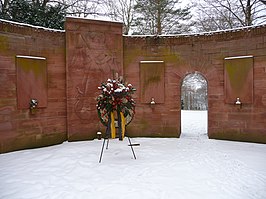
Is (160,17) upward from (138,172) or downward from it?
A: upward

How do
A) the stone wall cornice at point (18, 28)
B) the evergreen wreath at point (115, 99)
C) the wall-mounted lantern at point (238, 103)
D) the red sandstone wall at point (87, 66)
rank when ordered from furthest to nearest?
the red sandstone wall at point (87, 66)
the wall-mounted lantern at point (238, 103)
the stone wall cornice at point (18, 28)
the evergreen wreath at point (115, 99)

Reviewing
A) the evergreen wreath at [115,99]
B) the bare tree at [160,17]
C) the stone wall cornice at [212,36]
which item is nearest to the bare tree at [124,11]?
the bare tree at [160,17]

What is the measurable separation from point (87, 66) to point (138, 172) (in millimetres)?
4119

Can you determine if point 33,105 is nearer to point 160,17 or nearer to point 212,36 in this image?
point 212,36

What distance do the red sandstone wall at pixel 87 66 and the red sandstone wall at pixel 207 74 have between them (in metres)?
0.65

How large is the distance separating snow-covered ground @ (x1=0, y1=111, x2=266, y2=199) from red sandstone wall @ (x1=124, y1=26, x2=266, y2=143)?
0.79 meters

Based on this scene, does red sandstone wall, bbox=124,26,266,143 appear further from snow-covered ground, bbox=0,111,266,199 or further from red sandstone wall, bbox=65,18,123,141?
snow-covered ground, bbox=0,111,266,199

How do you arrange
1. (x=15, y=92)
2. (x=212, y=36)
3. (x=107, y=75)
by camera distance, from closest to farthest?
1. (x=15, y=92)
2. (x=212, y=36)
3. (x=107, y=75)

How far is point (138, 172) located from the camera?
4551mm

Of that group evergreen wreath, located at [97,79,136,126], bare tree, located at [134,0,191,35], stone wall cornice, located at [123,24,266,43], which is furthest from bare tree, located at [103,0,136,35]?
evergreen wreath, located at [97,79,136,126]

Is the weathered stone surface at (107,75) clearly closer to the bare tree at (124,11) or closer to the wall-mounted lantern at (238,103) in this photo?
the wall-mounted lantern at (238,103)

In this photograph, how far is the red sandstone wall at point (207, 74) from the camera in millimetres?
6930

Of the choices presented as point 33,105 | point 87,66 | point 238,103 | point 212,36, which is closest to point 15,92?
point 33,105

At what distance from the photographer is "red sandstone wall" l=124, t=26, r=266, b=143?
693 centimetres
